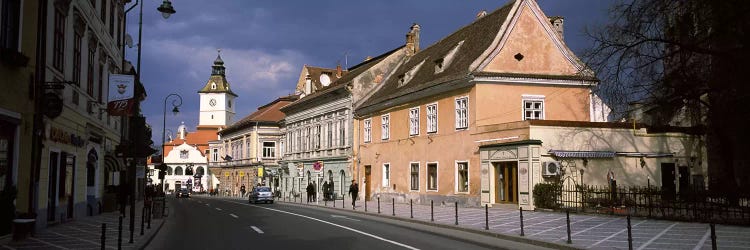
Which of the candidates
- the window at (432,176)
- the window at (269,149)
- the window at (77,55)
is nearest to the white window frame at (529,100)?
the window at (432,176)

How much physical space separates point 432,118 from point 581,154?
1000 centimetres

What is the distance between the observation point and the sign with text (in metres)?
19.8

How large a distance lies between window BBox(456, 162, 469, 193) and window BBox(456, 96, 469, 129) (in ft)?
6.61

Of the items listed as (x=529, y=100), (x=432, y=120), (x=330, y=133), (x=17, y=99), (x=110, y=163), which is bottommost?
(x=110, y=163)

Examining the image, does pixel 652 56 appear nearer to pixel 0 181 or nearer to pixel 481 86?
pixel 481 86

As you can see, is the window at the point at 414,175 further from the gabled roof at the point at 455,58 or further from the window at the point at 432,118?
the gabled roof at the point at 455,58

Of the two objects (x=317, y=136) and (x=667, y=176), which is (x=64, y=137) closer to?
(x=667, y=176)

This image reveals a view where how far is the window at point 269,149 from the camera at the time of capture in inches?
2842

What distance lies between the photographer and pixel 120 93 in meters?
20.0

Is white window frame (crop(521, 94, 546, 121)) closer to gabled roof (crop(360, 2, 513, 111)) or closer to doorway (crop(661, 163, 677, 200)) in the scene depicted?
gabled roof (crop(360, 2, 513, 111))

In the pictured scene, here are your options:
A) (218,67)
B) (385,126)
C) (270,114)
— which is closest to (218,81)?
(218,67)

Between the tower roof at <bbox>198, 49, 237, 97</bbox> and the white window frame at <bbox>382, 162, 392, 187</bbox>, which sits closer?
the white window frame at <bbox>382, 162, 392, 187</bbox>

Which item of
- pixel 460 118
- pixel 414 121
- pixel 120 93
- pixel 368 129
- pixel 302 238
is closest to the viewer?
pixel 302 238

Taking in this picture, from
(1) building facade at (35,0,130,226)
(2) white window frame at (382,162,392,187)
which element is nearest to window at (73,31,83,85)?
(1) building facade at (35,0,130,226)
